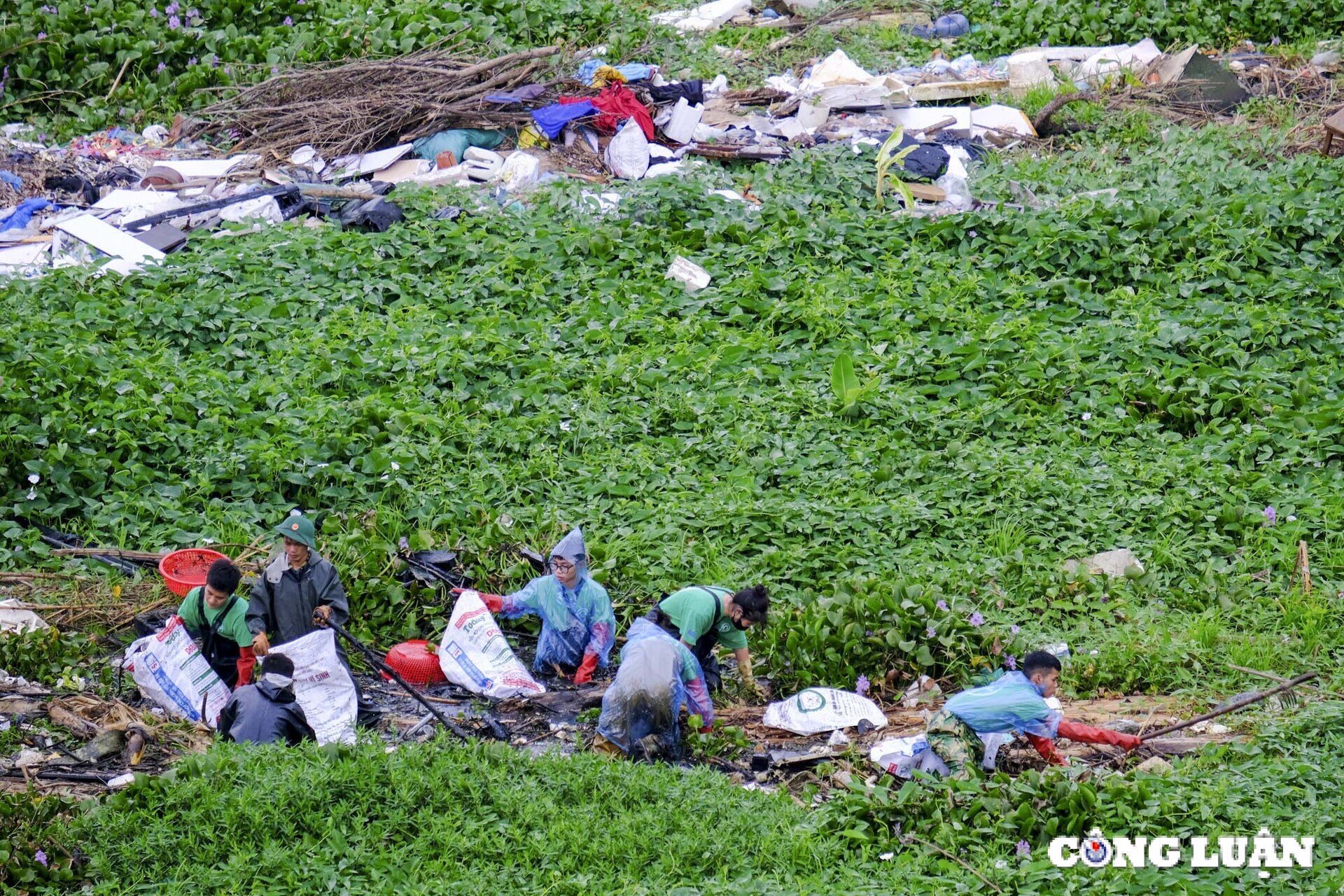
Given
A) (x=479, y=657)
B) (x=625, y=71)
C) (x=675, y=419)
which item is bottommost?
(x=479, y=657)

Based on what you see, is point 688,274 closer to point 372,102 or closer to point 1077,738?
point 372,102

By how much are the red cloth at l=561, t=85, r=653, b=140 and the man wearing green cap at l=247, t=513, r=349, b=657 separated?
709 cm

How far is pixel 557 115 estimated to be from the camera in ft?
41.7

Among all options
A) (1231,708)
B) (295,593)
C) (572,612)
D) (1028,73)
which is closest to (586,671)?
(572,612)

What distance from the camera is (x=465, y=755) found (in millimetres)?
5547

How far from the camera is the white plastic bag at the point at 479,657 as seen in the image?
662 cm

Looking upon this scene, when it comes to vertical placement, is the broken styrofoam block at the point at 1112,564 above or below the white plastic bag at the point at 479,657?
below

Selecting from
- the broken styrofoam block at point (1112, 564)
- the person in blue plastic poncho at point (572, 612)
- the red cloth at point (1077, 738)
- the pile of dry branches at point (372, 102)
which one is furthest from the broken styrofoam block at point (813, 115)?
the red cloth at point (1077, 738)

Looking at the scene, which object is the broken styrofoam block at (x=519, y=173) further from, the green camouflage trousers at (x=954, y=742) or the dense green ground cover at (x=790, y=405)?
the green camouflage trousers at (x=954, y=742)

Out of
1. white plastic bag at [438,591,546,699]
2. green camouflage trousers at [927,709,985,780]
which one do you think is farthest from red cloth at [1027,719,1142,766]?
white plastic bag at [438,591,546,699]

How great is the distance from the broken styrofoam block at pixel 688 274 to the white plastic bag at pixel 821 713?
447 cm

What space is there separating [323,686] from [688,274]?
5094mm

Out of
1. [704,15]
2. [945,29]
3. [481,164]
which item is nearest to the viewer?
[481,164]

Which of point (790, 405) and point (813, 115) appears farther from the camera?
point (813, 115)
